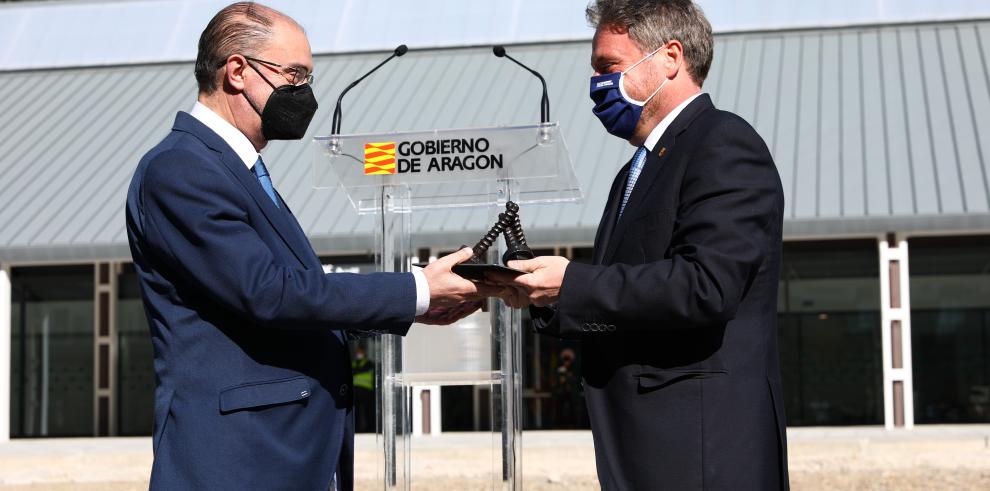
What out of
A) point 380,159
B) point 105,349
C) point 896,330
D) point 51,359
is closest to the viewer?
point 380,159

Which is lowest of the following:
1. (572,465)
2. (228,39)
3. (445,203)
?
(572,465)

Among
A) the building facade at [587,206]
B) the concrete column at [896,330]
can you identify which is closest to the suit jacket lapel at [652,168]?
the building facade at [587,206]

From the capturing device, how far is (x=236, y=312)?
10.7 feet

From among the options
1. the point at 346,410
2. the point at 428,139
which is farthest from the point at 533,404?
the point at 346,410

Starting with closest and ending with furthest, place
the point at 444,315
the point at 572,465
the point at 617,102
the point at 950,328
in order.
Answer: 1. the point at 617,102
2. the point at 444,315
3. the point at 572,465
4. the point at 950,328

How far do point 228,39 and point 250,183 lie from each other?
0.42 meters

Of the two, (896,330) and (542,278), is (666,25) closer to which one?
(542,278)

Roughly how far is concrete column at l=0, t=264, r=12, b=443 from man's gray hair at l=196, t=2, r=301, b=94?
46.3 ft

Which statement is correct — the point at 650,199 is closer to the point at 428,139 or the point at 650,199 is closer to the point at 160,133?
the point at 428,139

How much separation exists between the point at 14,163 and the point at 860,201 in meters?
10.6

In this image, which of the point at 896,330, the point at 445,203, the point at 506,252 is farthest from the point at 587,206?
the point at 506,252

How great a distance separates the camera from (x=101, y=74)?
19.9 m

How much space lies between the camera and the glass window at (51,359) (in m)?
20.5

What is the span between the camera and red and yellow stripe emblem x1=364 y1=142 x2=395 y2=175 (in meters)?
5.22
